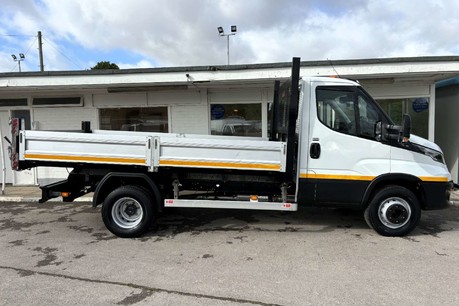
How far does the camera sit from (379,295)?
12.3 ft

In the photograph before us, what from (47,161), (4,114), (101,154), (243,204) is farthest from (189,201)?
(4,114)

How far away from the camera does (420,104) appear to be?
9.64 meters

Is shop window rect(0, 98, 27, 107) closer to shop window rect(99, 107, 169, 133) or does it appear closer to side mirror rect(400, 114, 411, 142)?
shop window rect(99, 107, 169, 133)

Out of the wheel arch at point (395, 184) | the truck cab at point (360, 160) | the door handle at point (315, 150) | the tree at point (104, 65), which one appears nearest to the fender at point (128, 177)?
the truck cab at point (360, 160)

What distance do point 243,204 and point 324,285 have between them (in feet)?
6.70

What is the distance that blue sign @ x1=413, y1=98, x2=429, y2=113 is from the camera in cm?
959

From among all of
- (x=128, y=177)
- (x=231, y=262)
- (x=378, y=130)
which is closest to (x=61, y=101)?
(x=128, y=177)

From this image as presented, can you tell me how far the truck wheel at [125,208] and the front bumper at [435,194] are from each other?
431cm

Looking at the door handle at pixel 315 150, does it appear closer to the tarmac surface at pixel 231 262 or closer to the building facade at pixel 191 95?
the tarmac surface at pixel 231 262

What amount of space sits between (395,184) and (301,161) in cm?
156

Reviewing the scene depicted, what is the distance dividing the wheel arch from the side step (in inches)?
45.2

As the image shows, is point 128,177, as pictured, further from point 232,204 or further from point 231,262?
point 231,262

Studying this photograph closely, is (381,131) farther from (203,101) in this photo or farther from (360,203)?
(203,101)

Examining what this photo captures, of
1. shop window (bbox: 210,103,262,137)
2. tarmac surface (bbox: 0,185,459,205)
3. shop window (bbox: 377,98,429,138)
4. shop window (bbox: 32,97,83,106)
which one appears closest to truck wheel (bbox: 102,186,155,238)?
tarmac surface (bbox: 0,185,459,205)
